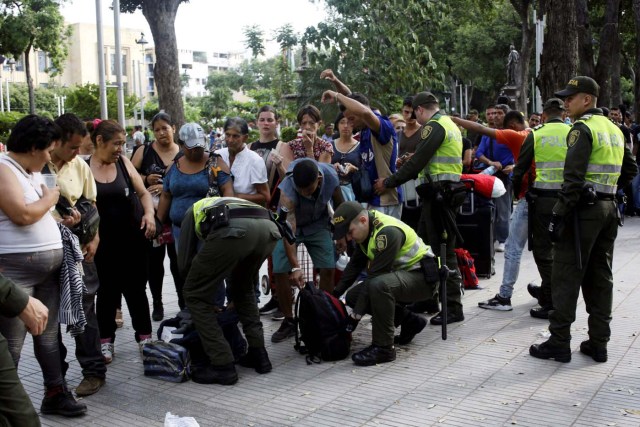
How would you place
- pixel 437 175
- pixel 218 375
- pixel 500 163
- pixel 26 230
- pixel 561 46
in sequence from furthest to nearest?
1. pixel 561 46
2. pixel 500 163
3. pixel 437 175
4. pixel 218 375
5. pixel 26 230

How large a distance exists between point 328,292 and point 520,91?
22.2 m

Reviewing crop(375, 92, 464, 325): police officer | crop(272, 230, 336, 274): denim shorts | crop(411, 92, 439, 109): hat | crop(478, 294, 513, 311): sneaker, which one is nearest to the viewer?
crop(272, 230, 336, 274): denim shorts

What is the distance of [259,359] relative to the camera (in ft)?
18.9

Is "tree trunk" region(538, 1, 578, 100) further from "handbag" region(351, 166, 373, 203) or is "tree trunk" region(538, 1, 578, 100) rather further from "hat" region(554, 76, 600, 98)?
"hat" region(554, 76, 600, 98)


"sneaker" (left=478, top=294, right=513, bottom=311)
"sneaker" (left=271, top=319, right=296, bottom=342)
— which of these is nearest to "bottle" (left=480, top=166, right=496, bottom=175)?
"sneaker" (left=478, top=294, right=513, bottom=311)

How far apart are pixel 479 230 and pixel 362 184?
7.30 feet

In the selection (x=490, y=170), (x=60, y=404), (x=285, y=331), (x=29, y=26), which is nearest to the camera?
(x=60, y=404)

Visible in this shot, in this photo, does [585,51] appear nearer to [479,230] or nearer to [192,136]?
[479,230]

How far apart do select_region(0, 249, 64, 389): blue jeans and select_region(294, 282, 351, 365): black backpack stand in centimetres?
192

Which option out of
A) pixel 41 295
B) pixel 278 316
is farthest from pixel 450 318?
pixel 41 295

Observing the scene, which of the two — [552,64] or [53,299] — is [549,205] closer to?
[53,299]

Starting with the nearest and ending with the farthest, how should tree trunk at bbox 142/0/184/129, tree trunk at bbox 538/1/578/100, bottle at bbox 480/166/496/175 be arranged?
1. bottle at bbox 480/166/496/175
2. tree trunk at bbox 538/1/578/100
3. tree trunk at bbox 142/0/184/129

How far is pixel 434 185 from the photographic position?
6.87m

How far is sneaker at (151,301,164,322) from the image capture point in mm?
7484
